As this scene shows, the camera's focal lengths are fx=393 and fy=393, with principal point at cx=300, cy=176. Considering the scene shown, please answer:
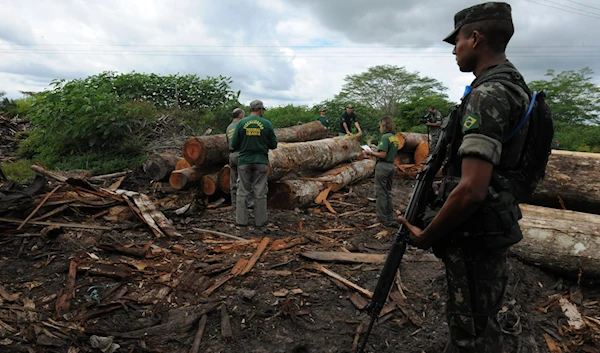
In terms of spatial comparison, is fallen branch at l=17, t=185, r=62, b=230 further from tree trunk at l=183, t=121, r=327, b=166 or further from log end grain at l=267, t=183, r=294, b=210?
log end grain at l=267, t=183, r=294, b=210

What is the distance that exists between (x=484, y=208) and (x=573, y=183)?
4.69m

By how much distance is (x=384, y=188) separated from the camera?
737 centimetres

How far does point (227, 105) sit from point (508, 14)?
17366 mm

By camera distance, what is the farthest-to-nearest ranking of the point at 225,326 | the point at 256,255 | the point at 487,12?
the point at 256,255, the point at 225,326, the point at 487,12

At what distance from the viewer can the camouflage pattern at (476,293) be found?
97.0 inches

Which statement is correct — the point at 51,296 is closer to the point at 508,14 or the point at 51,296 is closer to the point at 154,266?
the point at 154,266

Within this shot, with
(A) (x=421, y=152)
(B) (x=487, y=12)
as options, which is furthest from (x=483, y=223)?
(A) (x=421, y=152)

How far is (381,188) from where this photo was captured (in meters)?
7.38

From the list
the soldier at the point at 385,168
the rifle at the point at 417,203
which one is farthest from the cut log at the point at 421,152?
the rifle at the point at 417,203

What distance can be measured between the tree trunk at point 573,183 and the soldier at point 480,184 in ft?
14.3

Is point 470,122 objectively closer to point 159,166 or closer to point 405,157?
point 159,166

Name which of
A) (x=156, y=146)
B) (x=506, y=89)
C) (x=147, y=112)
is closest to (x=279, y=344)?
(x=506, y=89)

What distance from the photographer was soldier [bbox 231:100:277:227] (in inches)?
263

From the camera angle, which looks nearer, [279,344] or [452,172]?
[452,172]
